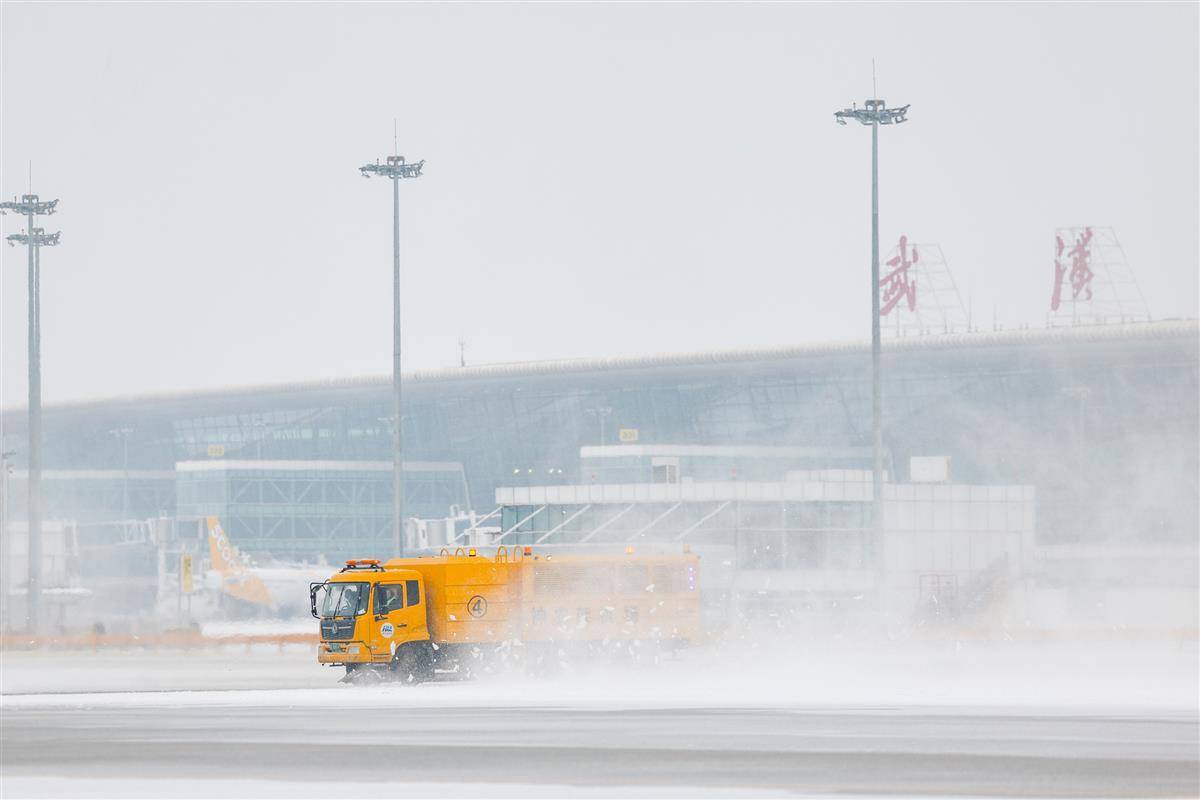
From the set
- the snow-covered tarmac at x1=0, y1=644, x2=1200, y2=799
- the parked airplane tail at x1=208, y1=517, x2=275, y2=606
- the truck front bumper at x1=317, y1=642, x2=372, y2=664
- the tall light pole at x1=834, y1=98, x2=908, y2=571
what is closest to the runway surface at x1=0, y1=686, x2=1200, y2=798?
the snow-covered tarmac at x1=0, y1=644, x2=1200, y2=799

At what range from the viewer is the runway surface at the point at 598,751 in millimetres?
25234

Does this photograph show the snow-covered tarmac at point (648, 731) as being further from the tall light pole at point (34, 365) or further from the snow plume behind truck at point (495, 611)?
the tall light pole at point (34, 365)

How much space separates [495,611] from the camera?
47625 mm

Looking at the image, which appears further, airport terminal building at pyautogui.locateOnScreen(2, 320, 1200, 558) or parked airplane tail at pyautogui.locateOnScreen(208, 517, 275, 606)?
airport terminal building at pyautogui.locateOnScreen(2, 320, 1200, 558)

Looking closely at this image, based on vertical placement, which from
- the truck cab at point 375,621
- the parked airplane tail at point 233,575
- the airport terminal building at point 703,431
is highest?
the airport terminal building at point 703,431

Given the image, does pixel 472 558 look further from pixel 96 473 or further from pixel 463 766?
pixel 96 473

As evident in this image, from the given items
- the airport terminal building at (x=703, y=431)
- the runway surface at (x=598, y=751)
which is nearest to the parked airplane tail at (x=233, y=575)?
the airport terminal building at (x=703, y=431)

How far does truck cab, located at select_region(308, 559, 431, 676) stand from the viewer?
152ft

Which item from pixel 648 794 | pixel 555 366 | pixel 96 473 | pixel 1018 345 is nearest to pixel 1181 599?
pixel 1018 345

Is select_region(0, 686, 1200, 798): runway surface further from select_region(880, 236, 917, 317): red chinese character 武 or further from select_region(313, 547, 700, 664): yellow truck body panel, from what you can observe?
select_region(880, 236, 917, 317): red chinese character 武

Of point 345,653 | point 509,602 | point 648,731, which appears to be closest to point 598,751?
point 648,731

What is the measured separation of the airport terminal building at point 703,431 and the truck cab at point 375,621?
45.2 m

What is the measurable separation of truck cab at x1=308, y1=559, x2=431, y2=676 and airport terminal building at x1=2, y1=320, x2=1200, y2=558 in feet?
148

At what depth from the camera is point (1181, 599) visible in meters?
79.4
